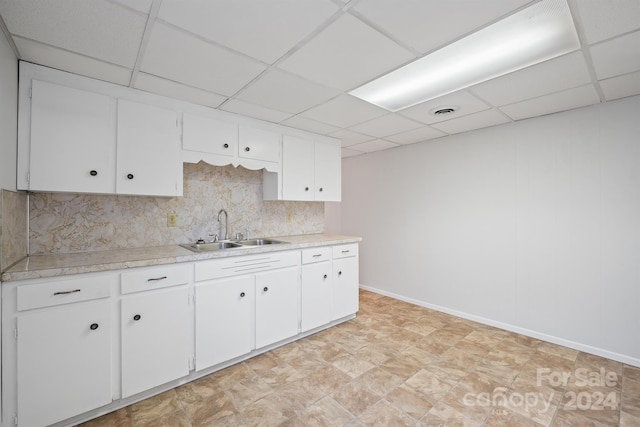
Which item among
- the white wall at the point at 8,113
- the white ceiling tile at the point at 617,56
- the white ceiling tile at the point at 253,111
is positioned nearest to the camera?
the white wall at the point at 8,113

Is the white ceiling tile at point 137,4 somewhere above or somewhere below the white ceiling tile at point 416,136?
below

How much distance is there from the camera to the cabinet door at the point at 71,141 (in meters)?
1.96

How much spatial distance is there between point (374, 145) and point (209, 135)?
8.16 ft

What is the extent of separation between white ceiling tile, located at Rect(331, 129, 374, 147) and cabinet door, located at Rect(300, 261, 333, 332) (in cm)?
165

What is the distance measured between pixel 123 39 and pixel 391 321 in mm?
3671

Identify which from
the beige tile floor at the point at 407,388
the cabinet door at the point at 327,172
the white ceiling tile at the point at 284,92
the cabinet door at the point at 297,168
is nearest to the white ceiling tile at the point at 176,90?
the white ceiling tile at the point at 284,92

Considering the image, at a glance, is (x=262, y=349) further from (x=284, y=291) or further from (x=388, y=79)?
(x=388, y=79)

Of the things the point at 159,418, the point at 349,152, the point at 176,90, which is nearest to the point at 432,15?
the point at 176,90

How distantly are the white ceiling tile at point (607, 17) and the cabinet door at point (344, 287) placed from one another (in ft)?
9.08

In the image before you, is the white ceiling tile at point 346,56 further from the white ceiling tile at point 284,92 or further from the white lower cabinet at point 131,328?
the white lower cabinet at point 131,328

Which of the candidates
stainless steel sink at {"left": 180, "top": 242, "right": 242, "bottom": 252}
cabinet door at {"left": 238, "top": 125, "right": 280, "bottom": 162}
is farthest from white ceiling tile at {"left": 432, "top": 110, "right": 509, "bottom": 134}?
stainless steel sink at {"left": 180, "top": 242, "right": 242, "bottom": 252}

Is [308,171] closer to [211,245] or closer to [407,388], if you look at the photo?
[211,245]

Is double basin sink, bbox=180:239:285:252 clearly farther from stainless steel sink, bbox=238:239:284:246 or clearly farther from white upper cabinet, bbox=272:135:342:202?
white upper cabinet, bbox=272:135:342:202

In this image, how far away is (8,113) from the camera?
1.72 meters
